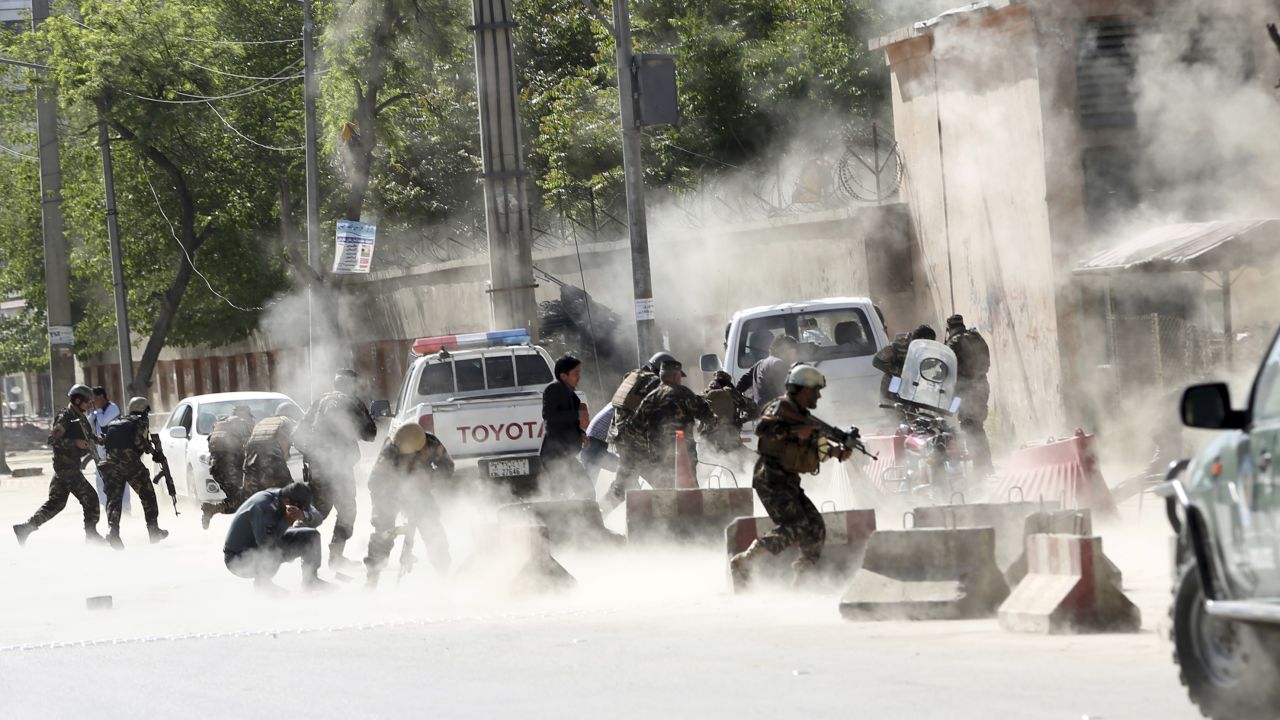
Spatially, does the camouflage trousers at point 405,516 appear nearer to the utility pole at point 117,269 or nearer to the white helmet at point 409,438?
the white helmet at point 409,438

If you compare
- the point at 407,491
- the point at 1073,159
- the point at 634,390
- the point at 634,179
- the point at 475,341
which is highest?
the point at 634,179

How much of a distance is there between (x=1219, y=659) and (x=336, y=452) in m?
9.11

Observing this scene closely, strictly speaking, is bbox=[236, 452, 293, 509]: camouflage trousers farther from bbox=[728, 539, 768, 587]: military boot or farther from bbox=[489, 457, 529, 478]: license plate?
bbox=[728, 539, 768, 587]: military boot

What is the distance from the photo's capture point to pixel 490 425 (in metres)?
17.2

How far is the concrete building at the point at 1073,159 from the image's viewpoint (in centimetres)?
1925

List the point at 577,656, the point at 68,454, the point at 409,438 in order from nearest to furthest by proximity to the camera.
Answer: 1. the point at 577,656
2. the point at 409,438
3. the point at 68,454

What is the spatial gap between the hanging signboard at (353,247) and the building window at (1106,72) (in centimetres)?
1010

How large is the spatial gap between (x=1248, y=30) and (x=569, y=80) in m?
21.7

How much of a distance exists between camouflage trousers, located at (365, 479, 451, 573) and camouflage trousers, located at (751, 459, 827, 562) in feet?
9.45

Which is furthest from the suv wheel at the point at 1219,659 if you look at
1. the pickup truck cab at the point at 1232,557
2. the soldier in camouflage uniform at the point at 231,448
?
the soldier in camouflage uniform at the point at 231,448

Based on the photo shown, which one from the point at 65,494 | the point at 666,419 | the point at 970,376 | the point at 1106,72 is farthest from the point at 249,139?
the point at 666,419

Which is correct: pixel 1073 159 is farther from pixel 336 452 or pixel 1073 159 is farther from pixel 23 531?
pixel 23 531

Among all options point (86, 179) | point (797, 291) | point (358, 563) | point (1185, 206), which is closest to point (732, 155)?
point (797, 291)

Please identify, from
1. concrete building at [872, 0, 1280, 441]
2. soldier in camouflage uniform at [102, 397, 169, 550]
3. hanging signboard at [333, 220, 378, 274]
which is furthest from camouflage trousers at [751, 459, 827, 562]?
hanging signboard at [333, 220, 378, 274]
